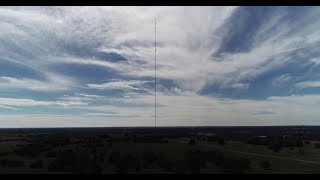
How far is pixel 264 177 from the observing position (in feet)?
10.6

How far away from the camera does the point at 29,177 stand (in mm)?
3295

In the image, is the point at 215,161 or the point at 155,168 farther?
the point at 215,161

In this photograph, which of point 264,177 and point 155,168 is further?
point 155,168

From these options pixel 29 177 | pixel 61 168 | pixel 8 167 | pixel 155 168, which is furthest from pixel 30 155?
pixel 29 177

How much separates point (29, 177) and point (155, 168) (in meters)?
14.7
